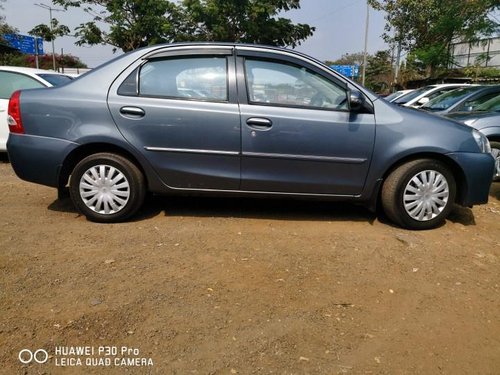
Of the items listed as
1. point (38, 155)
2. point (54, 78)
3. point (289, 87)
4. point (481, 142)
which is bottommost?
point (38, 155)

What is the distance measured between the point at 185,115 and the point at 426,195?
7.62ft

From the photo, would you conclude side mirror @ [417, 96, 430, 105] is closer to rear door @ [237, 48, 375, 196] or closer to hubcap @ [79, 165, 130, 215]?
rear door @ [237, 48, 375, 196]

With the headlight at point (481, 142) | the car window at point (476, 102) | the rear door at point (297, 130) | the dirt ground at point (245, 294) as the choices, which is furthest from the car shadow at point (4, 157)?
the car window at point (476, 102)

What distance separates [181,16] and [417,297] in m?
20.4

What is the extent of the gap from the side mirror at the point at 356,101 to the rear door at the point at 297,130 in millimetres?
Answer: 71

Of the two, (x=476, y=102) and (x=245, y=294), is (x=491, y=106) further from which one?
(x=245, y=294)

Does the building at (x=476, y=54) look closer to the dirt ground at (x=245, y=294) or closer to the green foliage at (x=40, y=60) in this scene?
the dirt ground at (x=245, y=294)

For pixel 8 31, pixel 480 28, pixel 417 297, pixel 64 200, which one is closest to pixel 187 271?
pixel 417 297

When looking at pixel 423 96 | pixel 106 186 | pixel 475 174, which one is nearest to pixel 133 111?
pixel 106 186

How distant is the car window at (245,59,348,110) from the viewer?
13.1 ft

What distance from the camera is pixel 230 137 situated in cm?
393

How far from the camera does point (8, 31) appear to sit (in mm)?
27312

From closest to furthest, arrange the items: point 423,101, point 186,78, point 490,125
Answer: point 186,78
point 490,125
point 423,101

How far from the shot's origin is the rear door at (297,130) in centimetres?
392
